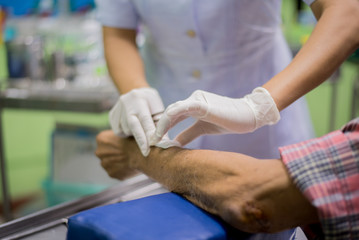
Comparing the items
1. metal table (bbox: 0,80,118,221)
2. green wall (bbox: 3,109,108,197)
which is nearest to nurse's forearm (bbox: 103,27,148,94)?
metal table (bbox: 0,80,118,221)

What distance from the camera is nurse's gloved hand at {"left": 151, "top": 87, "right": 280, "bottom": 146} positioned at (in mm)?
839

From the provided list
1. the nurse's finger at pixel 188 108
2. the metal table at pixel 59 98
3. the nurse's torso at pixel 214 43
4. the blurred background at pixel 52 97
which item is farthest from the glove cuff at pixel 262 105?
the metal table at pixel 59 98

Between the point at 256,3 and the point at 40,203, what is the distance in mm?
2097

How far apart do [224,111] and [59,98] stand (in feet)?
4.81

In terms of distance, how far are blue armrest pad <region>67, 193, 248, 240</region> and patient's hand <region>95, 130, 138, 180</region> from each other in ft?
1.07

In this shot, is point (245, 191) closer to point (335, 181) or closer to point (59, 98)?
point (335, 181)

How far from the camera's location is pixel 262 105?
890 millimetres

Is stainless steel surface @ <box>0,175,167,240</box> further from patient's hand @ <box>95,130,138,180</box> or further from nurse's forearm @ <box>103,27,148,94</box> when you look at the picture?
nurse's forearm @ <box>103,27,148,94</box>

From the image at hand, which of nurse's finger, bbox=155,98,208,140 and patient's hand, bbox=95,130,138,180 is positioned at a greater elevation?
nurse's finger, bbox=155,98,208,140

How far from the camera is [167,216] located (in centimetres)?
68

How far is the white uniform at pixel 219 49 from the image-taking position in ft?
3.83

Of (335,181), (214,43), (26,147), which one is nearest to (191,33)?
(214,43)

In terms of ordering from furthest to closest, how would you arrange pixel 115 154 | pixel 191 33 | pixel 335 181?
pixel 191 33 < pixel 115 154 < pixel 335 181

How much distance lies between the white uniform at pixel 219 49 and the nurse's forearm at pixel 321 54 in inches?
10.6
